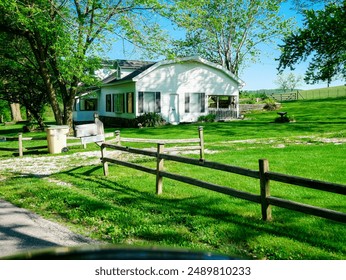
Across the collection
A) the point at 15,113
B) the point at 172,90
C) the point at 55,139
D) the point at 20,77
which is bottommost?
the point at 55,139

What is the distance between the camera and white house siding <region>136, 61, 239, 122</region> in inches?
1235

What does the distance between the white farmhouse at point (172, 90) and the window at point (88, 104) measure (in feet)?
14.8

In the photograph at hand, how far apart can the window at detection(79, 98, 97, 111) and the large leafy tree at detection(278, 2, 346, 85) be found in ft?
74.2

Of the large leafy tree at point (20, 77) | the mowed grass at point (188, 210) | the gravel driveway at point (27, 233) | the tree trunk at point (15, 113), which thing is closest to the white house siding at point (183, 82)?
the large leafy tree at point (20, 77)

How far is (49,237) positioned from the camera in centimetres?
A: 551

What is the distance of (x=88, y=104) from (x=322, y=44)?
2619cm

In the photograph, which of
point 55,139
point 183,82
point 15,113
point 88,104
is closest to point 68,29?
point 55,139

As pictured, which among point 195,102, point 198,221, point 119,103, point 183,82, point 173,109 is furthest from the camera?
point 119,103

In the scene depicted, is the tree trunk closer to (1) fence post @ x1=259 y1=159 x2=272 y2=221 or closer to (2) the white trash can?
(2) the white trash can

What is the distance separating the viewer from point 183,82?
32594 mm

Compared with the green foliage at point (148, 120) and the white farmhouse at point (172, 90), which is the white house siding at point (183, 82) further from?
the green foliage at point (148, 120)

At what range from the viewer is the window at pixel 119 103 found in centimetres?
3350

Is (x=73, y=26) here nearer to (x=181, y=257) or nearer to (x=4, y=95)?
(x=4, y=95)

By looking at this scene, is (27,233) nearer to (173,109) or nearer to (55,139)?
(55,139)
